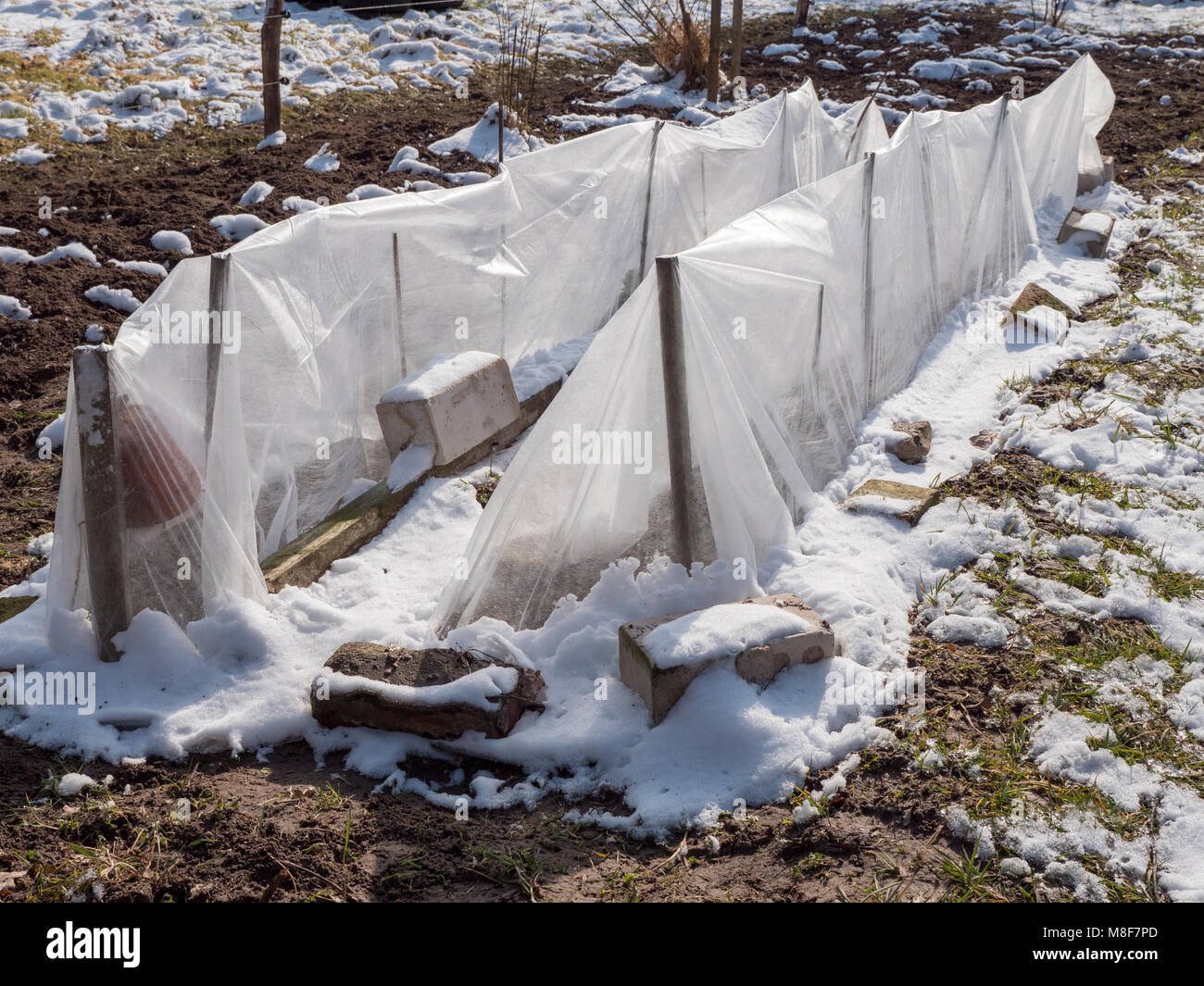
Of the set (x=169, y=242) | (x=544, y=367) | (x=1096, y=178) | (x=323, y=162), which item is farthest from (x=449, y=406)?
(x=1096, y=178)

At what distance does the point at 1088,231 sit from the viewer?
23.7 ft

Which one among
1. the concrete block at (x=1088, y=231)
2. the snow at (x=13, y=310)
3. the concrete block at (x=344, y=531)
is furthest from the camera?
the concrete block at (x=1088, y=231)

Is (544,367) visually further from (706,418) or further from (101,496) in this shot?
(101,496)

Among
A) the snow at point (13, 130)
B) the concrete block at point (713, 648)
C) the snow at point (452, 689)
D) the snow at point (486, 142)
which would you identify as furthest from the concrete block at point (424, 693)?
the snow at point (13, 130)

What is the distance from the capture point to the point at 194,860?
98.2 inches

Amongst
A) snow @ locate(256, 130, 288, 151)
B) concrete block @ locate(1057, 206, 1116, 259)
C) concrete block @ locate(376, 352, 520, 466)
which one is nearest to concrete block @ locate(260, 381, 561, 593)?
concrete block @ locate(376, 352, 520, 466)

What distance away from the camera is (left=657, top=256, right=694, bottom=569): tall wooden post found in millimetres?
3125

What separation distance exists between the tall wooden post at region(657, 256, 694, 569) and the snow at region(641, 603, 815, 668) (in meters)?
0.38

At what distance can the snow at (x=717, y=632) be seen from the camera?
9.27ft

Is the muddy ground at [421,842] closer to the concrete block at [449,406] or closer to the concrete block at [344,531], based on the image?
the concrete block at [344,531]

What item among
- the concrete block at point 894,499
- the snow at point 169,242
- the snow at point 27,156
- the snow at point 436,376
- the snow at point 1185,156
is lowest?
the concrete block at point 894,499

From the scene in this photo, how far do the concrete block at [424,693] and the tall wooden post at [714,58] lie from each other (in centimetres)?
866

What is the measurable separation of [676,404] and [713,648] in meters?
0.82

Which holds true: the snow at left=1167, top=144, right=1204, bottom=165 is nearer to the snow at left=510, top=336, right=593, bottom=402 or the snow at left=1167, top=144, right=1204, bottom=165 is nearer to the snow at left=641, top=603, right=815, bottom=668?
the snow at left=510, top=336, right=593, bottom=402
